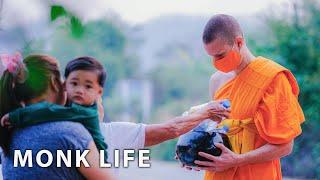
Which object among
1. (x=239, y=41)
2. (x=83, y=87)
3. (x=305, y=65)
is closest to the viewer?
(x=83, y=87)

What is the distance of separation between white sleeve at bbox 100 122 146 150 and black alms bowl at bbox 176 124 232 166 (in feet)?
0.46

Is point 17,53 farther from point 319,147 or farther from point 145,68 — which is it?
point 145,68

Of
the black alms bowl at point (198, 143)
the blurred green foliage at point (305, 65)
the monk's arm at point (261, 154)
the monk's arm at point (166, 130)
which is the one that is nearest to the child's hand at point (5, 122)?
the monk's arm at point (166, 130)

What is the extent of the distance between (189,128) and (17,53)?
0.61 meters

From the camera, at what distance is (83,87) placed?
1826 mm

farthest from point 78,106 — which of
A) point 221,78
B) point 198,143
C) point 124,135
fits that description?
point 221,78

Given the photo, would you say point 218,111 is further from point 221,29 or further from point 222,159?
point 221,29

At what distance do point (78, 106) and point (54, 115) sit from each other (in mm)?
93

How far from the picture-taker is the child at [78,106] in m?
1.68

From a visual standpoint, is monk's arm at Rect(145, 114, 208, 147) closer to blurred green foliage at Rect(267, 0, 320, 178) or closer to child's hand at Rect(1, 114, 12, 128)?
child's hand at Rect(1, 114, 12, 128)

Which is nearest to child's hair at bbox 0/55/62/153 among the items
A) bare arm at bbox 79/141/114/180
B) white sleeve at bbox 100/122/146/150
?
bare arm at bbox 79/141/114/180

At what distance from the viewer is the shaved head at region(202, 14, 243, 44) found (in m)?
2.17

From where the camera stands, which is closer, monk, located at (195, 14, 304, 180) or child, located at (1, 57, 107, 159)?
child, located at (1, 57, 107, 159)

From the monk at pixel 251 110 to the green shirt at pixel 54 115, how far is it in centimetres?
52
